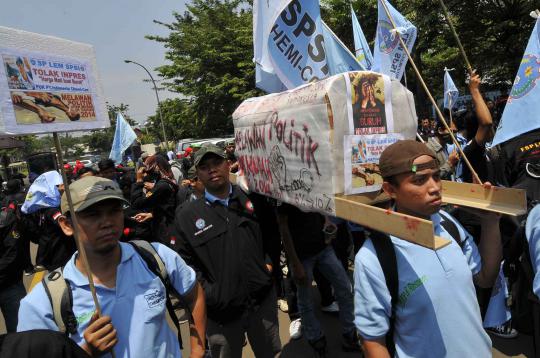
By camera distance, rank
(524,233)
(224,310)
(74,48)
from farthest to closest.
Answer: (224,310) < (524,233) < (74,48)

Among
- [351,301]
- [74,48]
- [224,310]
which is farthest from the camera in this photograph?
[351,301]

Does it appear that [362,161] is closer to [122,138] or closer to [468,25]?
[122,138]

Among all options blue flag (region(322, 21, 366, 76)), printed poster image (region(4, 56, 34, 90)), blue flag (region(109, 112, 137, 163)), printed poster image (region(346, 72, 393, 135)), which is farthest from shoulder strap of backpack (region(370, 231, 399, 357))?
blue flag (region(109, 112, 137, 163))

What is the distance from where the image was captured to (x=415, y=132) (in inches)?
79.0

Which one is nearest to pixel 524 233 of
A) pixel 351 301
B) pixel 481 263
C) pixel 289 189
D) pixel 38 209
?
pixel 481 263

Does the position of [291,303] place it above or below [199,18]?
below

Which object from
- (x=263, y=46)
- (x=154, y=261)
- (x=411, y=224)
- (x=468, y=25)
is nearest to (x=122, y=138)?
(x=263, y=46)

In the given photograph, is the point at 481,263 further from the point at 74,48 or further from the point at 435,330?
the point at 74,48

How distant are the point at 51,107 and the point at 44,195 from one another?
2.82 metres

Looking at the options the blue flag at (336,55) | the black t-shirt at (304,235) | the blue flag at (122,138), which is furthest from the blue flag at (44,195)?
the blue flag at (122,138)

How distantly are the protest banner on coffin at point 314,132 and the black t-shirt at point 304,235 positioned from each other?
0.85m

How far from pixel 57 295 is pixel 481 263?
1.93 m

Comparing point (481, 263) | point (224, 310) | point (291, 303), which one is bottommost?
point (291, 303)

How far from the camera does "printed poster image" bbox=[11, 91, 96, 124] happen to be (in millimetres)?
1478
